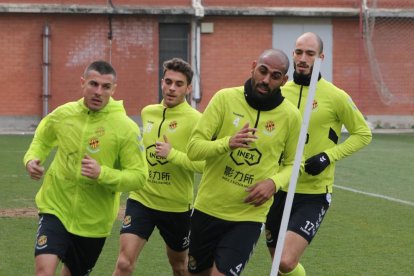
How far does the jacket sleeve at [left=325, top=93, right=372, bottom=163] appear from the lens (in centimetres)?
910

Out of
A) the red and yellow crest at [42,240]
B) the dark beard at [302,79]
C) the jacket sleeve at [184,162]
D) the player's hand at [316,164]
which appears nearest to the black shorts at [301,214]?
the player's hand at [316,164]

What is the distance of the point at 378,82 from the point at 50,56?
1051 centimetres

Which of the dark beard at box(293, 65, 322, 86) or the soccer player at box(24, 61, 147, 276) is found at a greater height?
the dark beard at box(293, 65, 322, 86)

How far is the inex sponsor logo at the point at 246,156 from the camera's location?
310 inches

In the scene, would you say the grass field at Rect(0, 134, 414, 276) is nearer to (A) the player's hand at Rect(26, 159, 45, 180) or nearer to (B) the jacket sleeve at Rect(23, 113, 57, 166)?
(B) the jacket sleeve at Rect(23, 113, 57, 166)

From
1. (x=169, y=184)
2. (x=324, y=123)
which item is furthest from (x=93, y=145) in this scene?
(x=324, y=123)

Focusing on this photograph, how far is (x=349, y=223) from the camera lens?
14.3 m

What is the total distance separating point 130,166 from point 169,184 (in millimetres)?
1283

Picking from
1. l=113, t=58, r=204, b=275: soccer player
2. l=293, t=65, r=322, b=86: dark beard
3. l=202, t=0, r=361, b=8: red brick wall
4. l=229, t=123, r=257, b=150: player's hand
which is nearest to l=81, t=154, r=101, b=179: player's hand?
l=229, t=123, r=257, b=150: player's hand

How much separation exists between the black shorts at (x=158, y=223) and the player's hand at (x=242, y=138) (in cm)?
189

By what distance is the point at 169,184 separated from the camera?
920cm

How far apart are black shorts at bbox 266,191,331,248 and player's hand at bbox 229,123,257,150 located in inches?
62.5

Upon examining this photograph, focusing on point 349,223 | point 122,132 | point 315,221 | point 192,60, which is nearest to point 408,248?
point 349,223

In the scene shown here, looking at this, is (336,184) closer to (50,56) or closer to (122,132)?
(122,132)
